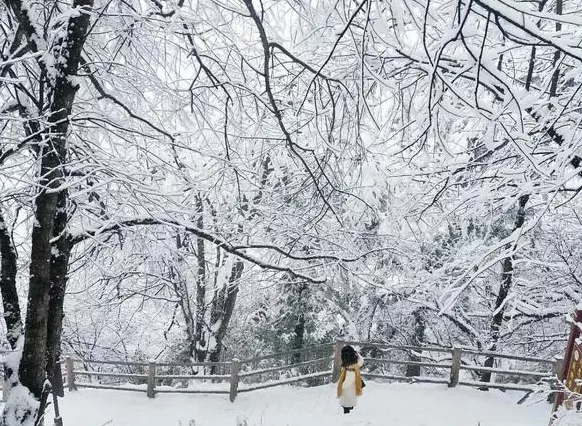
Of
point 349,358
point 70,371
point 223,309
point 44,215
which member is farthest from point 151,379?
point 44,215

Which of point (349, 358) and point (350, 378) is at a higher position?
point (349, 358)

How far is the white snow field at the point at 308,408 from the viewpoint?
8.25m

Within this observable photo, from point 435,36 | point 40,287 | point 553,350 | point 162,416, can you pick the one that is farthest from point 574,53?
point 553,350

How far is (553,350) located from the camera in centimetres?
1259

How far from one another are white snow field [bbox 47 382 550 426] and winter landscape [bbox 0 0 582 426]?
66 mm

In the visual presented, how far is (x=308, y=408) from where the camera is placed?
916 centimetres

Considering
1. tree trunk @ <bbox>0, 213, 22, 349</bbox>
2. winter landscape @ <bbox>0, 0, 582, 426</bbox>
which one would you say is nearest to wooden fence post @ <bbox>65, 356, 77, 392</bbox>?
winter landscape @ <bbox>0, 0, 582, 426</bbox>

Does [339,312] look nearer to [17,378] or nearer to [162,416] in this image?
[162,416]

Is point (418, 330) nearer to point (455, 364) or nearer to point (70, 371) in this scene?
point (455, 364)

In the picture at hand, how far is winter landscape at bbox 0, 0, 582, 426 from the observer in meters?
3.02

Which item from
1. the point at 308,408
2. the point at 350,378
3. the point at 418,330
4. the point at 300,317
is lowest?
the point at 308,408

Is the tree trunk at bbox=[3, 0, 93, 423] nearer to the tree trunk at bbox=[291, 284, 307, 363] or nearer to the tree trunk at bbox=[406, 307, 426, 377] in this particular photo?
the tree trunk at bbox=[291, 284, 307, 363]

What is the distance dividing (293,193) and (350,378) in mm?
5053

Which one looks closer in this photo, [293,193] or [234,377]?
[293,193]
